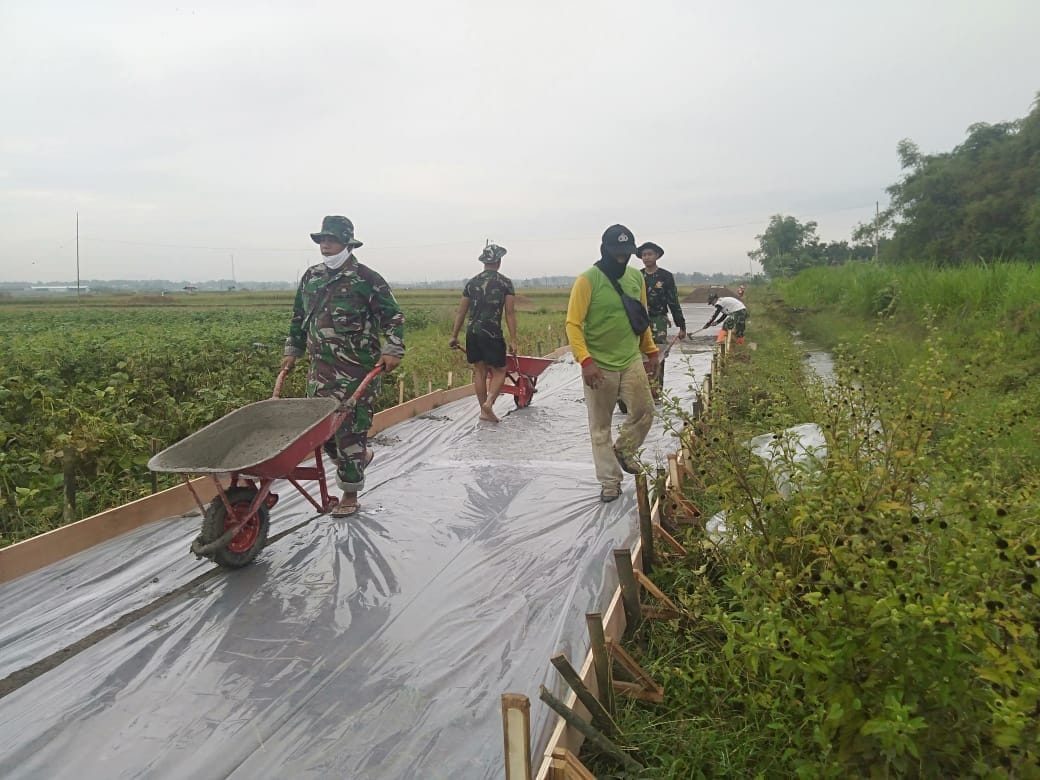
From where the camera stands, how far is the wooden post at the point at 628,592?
8.06ft

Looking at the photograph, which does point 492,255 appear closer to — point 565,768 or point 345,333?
point 345,333

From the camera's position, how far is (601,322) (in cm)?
426

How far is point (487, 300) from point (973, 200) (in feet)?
90.7

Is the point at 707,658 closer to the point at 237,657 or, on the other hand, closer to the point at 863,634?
the point at 863,634

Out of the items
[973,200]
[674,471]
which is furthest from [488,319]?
[973,200]

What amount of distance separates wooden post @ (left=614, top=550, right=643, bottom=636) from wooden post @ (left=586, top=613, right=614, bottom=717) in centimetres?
33

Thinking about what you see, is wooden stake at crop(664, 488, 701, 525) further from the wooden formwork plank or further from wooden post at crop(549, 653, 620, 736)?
the wooden formwork plank

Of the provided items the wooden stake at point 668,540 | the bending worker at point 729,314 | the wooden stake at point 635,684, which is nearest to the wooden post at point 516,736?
the wooden stake at point 635,684

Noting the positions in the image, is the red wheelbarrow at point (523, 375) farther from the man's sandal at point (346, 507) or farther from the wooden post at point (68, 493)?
the wooden post at point (68, 493)

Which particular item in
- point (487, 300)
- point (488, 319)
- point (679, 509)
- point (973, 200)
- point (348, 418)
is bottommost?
point (679, 509)

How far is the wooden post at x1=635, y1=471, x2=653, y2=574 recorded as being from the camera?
9.86 feet

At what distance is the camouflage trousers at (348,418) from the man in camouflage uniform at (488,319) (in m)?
2.44

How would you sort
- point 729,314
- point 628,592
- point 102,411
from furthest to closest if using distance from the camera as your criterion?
point 729,314
point 102,411
point 628,592

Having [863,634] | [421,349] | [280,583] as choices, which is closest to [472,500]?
[280,583]
